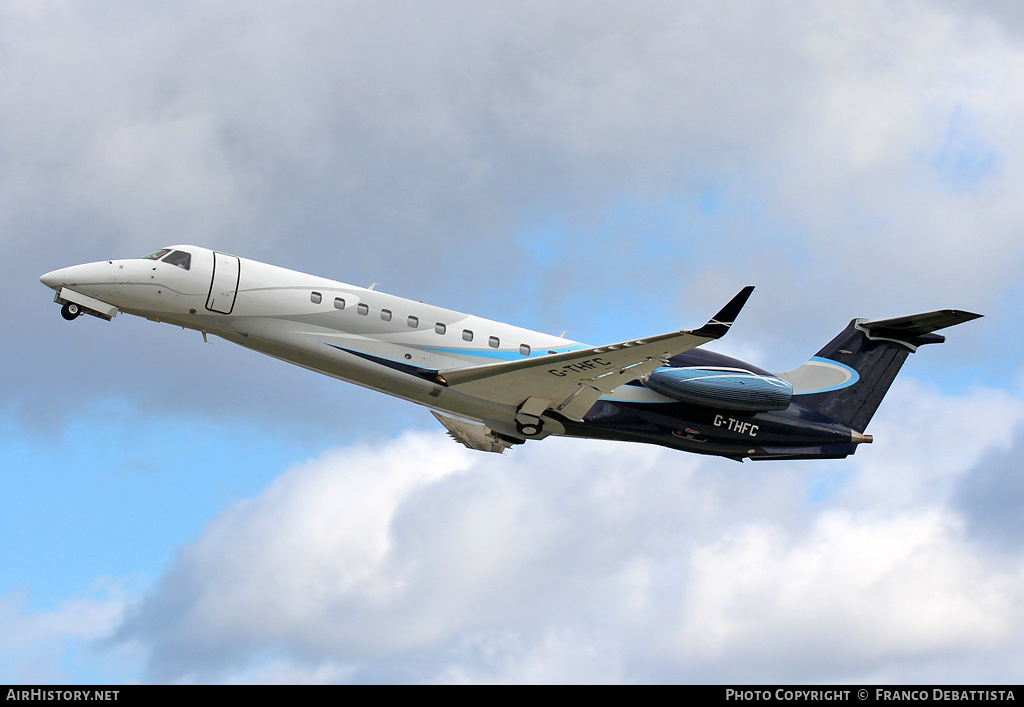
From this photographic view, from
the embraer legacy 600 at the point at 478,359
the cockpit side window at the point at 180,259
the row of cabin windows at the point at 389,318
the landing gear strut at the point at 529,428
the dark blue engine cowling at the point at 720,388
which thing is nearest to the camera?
the embraer legacy 600 at the point at 478,359

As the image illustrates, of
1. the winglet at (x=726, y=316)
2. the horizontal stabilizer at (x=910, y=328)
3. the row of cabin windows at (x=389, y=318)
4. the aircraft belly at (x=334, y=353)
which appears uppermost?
the horizontal stabilizer at (x=910, y=328)

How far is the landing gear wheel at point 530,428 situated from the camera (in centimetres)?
3181

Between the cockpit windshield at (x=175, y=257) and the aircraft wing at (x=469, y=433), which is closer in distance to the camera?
the cockpit windshield at (x=175, y=257)

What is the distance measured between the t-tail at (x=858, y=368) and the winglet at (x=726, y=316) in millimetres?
9366

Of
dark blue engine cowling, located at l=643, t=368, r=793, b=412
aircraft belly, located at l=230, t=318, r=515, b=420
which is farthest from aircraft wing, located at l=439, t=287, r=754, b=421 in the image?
dark blue engine cowling, located at l=643, t=368, r=793, b=412

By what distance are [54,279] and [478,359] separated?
1166 centimetres

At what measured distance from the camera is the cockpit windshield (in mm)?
29812

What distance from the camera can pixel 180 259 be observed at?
29906mm

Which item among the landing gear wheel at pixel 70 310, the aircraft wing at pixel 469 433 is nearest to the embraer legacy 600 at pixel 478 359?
the landing gear wheel at pixel 70 310

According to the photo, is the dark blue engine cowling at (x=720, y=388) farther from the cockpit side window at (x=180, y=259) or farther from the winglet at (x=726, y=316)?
the cockpit side window at (x=180, y=259)

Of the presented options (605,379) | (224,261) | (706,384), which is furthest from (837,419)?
(224,261)
